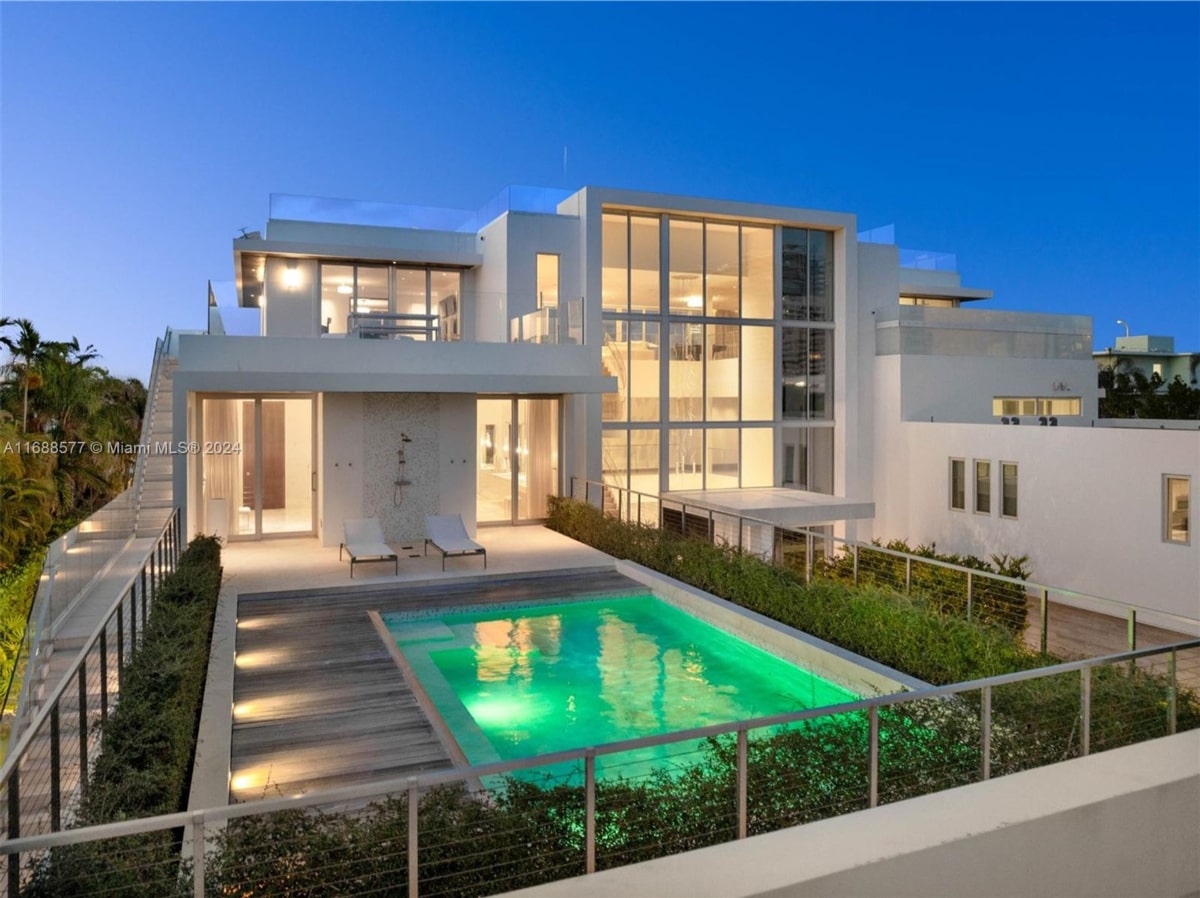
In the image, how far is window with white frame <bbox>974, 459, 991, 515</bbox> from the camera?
17938 millimetres

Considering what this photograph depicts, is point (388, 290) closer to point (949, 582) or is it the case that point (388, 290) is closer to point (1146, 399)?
point (949, 582)

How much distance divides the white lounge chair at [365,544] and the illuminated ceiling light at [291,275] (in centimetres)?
668

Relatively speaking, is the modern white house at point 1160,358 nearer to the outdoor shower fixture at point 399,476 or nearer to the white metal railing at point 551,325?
the white metal railing at point 551,325

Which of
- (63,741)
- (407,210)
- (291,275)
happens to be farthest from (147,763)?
(407,210)

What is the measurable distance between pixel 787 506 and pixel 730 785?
12654 millimetres

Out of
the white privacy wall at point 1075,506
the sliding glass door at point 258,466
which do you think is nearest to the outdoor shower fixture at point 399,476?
the sliding glass door at point 258,466

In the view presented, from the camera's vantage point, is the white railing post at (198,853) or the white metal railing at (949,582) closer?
the white railing post at (198,853)

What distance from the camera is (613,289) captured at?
19250mm

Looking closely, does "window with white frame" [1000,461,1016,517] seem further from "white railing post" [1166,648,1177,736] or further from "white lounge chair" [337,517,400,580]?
"white railing post" [1166,648,1177,736]

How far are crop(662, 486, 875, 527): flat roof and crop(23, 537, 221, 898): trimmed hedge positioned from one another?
391 inches

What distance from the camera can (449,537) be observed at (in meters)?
14.4

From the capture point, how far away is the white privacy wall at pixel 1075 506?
13938 millimetres

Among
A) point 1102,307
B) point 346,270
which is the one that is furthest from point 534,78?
point 1102,307

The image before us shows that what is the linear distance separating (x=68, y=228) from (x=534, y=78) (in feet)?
87.0
